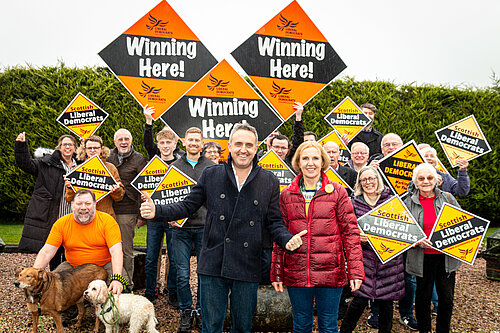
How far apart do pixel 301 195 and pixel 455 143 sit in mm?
3826

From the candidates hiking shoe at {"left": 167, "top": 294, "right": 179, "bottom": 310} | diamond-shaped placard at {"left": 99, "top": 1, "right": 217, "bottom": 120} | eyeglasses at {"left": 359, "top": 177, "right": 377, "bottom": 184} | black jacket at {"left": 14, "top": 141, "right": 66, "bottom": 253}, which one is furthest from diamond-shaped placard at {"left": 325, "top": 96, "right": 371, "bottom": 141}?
black jacket at {"left": 14, "top": 141, "right": 66, "bottom": 253}

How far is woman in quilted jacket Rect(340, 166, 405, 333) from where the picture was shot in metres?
3.82

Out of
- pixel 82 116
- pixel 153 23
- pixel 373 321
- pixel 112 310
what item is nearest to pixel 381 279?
pixel 373 321

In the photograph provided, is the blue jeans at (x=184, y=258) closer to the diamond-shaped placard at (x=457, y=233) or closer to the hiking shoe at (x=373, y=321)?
the hiking shoe at (x=373, y=321)

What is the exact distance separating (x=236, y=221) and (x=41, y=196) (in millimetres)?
3572

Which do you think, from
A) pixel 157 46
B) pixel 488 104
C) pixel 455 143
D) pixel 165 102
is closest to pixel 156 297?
pixel 165 102

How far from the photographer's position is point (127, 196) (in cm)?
522

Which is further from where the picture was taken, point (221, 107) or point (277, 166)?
point (221, 107)

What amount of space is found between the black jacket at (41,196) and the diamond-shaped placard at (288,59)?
2.85 meters

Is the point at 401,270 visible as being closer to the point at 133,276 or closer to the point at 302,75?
the point at 302,75

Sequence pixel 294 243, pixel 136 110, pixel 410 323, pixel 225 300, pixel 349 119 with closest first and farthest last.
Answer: pixel 294 243 → pixel 225 300 → pixel 410 323 → pixel 349 119 → pixel 136 110

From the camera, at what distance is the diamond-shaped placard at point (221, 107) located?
509 centimetres

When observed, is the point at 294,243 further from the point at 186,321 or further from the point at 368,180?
the point at 186,321

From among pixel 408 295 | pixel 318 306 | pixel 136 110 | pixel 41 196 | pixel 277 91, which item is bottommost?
pixel 408 295
